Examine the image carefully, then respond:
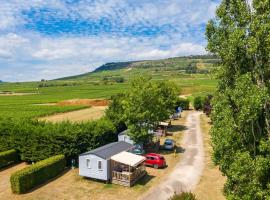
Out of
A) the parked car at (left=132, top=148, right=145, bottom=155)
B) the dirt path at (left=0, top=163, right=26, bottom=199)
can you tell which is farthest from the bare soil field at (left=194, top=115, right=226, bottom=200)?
the dirt path at (left=0, top=163, right=26, bottom=199)

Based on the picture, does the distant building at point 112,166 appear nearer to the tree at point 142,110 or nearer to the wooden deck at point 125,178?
the wooden deck at point 125,178

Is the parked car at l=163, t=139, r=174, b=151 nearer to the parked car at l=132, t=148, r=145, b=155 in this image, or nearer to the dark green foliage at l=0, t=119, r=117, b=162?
the parked car at l=132, t=148, r=145, b=155

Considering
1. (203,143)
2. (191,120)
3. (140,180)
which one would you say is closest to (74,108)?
(191,120)

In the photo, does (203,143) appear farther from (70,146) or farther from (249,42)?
(249,42)

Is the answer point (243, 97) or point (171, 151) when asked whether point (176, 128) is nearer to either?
point (171, 151)

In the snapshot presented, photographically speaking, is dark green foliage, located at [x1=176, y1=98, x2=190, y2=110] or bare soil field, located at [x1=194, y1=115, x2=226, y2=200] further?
dark green foliage, located at [x1=176, y1=98, x2=190, y2=110]
